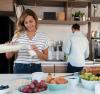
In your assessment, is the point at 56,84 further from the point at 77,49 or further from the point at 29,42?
the point at 77,49

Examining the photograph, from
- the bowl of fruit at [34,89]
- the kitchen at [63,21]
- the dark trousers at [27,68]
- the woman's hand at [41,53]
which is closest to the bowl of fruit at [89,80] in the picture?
the bowl of fruit at [34,89]

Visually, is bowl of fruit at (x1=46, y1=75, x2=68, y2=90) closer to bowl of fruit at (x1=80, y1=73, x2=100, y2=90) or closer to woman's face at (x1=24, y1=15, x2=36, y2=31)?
bowl of fruit at (x1=80, y1=73, x2=100, y2=90)

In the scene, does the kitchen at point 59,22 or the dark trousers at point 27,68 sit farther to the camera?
the kitchen at point 59,22

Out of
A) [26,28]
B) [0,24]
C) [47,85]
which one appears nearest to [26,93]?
[47,85]

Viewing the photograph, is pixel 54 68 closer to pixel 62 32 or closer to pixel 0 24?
pixel 62 32

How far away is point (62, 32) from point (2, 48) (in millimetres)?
3143

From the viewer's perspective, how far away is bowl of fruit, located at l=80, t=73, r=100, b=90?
1.74 m

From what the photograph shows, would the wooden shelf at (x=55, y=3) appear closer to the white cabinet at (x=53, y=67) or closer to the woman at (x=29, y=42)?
the white cabinet at (x=53, y=67)

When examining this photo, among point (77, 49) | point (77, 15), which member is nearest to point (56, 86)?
point (77, 49)

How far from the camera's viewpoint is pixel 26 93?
4.97 ft

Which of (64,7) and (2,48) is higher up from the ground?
(64,7)

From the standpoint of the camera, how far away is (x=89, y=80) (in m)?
1.77

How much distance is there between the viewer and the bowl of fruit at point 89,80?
68.5 inches

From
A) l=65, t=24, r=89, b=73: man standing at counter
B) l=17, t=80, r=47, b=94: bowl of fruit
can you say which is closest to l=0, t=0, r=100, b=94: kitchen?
l=65, t=24, r=89, b=73: man standing at counter
